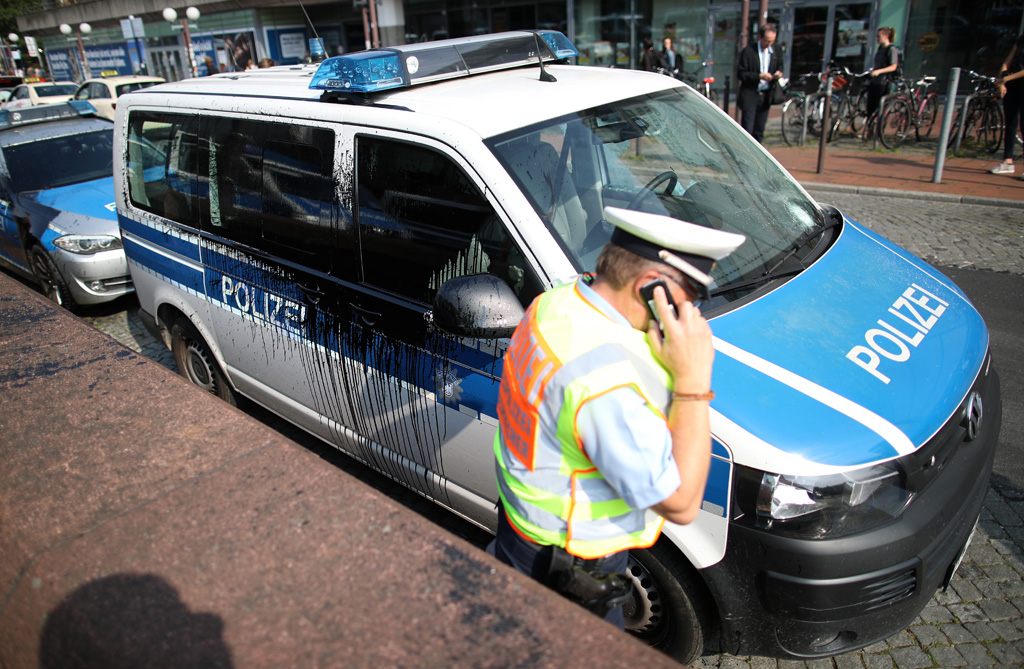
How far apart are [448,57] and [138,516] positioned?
93.3 inches

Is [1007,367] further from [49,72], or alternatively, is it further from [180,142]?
[49,72]

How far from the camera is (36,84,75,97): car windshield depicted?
2033 cm

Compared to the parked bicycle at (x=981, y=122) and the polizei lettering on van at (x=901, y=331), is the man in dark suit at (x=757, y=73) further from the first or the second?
the polizei lettering on van at (x=901, y=331)

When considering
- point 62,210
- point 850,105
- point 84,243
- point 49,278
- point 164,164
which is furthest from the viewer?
point 850,105

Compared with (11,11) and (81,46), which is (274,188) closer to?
(81,46)

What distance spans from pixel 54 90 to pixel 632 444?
2509cm

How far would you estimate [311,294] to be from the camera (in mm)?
3143

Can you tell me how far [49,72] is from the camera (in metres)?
46.2

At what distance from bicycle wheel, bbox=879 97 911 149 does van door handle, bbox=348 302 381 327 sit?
1157 centimetres

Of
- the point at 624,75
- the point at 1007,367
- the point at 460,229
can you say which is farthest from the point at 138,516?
the point at 1007,367

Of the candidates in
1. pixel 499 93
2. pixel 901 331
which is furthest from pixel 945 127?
pixel 499 93

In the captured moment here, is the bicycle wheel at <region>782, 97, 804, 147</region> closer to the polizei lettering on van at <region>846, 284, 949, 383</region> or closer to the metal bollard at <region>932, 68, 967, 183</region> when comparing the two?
the metal bollard at <region>932, 68, 967, 183</region>

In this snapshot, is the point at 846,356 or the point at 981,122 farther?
the point at 981,122

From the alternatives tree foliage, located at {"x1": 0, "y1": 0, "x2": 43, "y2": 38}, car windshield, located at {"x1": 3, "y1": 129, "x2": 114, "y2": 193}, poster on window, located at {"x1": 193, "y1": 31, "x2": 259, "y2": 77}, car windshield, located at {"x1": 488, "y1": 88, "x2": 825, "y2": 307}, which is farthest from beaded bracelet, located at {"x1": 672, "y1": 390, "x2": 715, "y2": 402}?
tree foliage, located at {"x1": 0, "y1": 0, "x2": 43, "y2": 38}
